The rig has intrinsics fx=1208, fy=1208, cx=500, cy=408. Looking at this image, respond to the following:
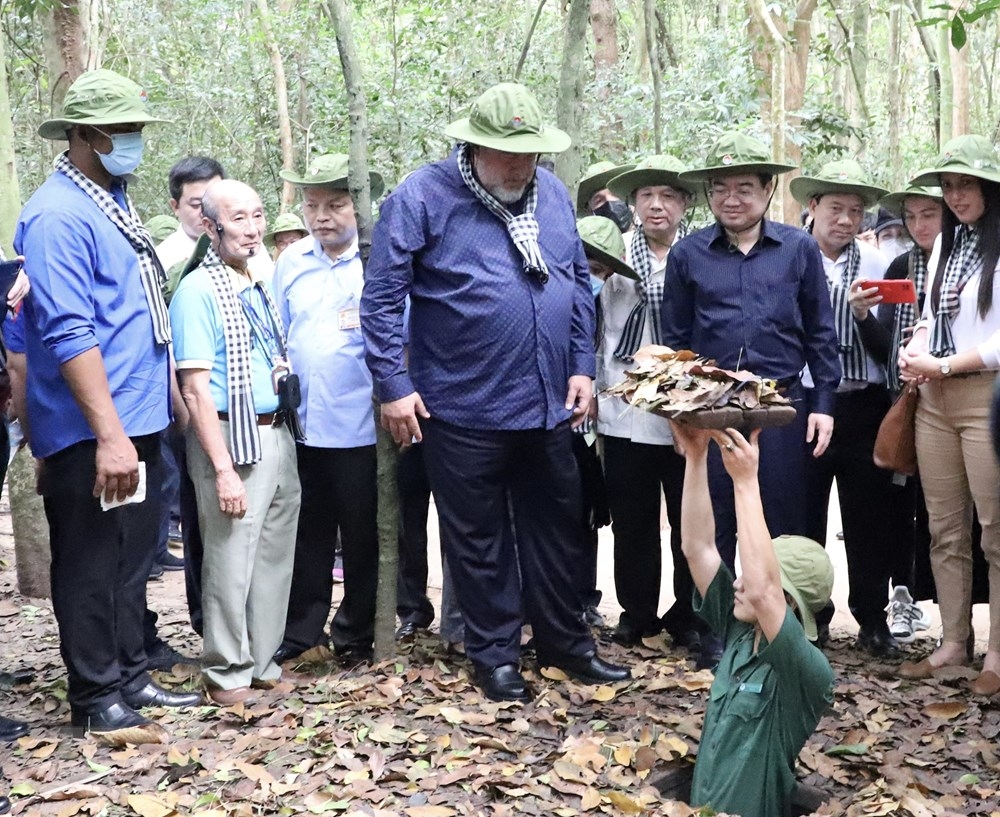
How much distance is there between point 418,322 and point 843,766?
243 cm

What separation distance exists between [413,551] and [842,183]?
289 centimetres

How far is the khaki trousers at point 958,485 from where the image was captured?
17.3ft

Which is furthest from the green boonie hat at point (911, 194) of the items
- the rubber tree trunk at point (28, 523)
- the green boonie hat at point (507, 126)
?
the rubber tree trunk at point (28, 523)

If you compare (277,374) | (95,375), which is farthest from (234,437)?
(95,375)

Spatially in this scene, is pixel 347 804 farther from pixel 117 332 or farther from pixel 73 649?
pixel 117 332

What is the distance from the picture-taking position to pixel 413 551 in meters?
A: 6.35

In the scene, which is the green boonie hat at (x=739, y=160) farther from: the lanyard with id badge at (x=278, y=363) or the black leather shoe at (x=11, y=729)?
the black leather shoe at (x=11, y=729)

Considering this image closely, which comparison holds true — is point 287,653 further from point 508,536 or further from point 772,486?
point 772,486

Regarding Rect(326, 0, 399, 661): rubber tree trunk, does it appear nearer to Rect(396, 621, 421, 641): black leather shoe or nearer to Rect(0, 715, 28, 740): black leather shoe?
Rect(396, 621, 421, 641): black leather shoe

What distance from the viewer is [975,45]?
70.7 feet

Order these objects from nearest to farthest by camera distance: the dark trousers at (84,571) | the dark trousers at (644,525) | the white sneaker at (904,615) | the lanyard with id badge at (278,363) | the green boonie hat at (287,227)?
the dark trousers at (84,571), the lanyard with id badge at (278,363), the dark trousers at (644,525), the white sneaker at (904,615), the green boonie hat at (287,227)

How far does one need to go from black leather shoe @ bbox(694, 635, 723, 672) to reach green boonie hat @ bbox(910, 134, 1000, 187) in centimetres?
232

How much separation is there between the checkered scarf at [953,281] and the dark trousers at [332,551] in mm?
2592

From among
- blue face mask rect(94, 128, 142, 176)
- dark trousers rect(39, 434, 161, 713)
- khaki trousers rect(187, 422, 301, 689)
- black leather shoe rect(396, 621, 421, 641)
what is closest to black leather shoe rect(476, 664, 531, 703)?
khaki trousers rect(187, 422, 301, 689)
